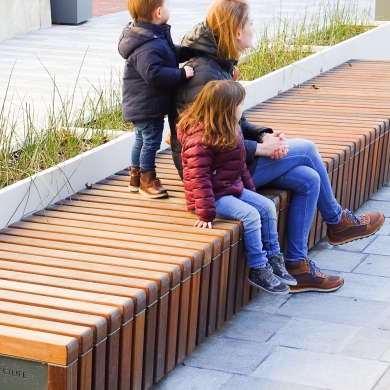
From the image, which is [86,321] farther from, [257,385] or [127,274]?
[257,385]

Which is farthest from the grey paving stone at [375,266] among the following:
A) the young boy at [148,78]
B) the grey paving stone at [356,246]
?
the young boy at [148,78]

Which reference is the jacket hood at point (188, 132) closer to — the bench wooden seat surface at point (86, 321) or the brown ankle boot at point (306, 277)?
the brown ankle boot at point (306, 277)

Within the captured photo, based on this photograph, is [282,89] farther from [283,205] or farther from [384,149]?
[283,205]

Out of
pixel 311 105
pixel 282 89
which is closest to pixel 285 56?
pixel 282 89

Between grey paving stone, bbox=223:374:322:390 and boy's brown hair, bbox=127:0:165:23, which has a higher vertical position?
boy's brown hair, bbox=127:0:165:23

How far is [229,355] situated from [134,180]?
52.7 inches

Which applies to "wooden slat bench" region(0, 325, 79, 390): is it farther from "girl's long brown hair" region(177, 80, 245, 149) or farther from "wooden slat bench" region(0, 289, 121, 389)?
"girl's long brown hair" region(177, 80, 245, 149)

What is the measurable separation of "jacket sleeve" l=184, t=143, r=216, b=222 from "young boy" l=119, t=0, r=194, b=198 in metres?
0.53

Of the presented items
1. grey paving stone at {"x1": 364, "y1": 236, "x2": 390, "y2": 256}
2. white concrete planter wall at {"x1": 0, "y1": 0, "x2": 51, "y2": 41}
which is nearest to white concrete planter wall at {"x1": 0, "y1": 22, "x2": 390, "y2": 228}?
grey paving stone at {"x1": 364, "y1": 236, "x2": 390, "y2": 256}

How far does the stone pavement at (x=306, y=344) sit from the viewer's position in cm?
389

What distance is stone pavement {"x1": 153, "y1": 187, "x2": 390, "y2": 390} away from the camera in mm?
3891

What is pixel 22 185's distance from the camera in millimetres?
4582

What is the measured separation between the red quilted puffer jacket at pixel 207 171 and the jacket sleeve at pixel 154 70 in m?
0.35

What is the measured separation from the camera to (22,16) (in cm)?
1280
